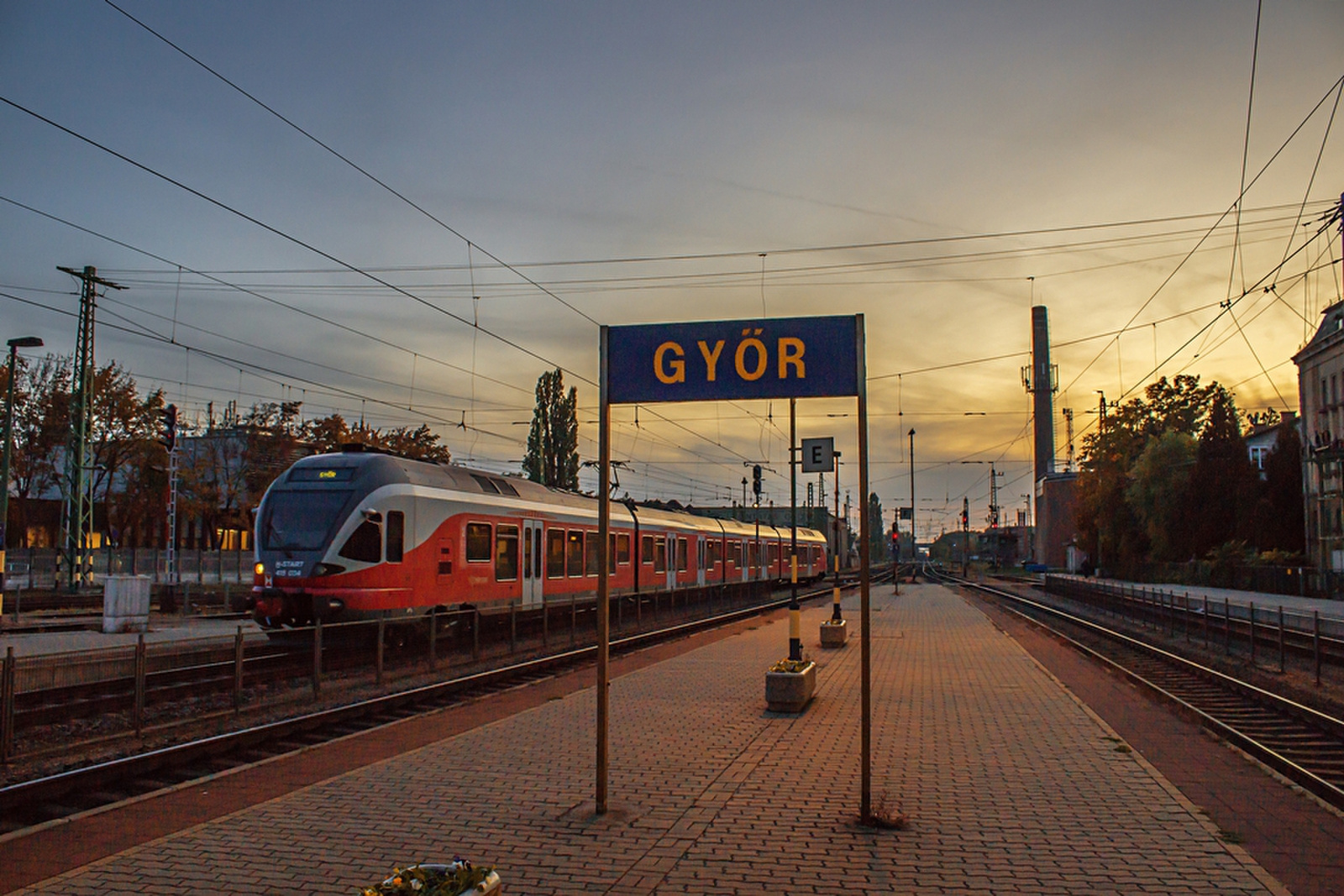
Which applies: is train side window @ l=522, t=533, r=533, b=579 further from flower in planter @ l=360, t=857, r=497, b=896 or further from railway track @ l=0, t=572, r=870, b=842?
flower in planter @ l=360, t=857, r=497, b=896

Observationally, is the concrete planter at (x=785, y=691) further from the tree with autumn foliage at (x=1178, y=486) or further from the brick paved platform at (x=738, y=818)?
the tree with autumn foliage at (x=1178, y=486)

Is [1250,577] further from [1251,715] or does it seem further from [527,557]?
[527,557]

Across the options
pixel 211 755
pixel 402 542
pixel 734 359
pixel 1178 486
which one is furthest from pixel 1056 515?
pixel 211 755

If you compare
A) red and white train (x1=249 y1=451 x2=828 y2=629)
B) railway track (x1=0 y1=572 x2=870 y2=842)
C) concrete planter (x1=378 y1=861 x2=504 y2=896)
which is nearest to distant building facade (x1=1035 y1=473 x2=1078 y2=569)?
red and white train (x1=249 y1=451 x2=828 y2=629)

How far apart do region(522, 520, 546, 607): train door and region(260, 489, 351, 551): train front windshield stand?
5.61 m

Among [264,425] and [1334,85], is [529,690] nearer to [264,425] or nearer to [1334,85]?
[1334,85]

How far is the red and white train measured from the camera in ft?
51.7

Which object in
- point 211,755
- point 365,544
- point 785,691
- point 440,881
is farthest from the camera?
point 365,544

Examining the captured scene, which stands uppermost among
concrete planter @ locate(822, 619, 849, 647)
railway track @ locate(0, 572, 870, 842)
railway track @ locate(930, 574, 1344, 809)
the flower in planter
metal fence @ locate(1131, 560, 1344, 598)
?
metal fence @ locate(1131, 560, 1344, 598)

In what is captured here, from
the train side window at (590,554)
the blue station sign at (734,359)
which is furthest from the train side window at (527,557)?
the blue station sign at (734,359)

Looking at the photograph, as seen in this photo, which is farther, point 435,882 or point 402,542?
point 402,542

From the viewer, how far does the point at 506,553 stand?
2020cm

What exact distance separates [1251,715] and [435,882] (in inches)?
469

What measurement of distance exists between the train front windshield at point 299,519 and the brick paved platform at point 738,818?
5.95 m
